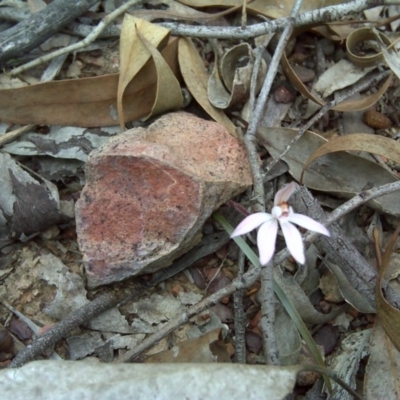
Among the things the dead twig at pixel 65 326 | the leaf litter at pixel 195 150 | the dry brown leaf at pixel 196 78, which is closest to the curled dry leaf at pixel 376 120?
the leaf litter at pixel 195 150

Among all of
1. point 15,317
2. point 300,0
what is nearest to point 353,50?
point 300,0

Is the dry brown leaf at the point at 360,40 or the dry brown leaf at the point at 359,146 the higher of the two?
the dry brown leaf at the point at 360,40

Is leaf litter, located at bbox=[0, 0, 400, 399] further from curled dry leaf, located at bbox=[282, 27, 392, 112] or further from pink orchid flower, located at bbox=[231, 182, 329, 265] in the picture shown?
pink orchid flower, located at bbox=[231, 182, 329, 265]

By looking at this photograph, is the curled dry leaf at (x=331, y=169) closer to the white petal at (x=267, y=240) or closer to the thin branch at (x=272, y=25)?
the thin branch at (x=272, y=25)

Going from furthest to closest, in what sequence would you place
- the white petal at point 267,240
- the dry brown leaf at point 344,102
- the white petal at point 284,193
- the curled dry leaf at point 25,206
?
the dry brown leaf at point 344,102 < the curled dry leaf at point 25,206 < the white petal at point 284,193 < the white petal at point 267,240

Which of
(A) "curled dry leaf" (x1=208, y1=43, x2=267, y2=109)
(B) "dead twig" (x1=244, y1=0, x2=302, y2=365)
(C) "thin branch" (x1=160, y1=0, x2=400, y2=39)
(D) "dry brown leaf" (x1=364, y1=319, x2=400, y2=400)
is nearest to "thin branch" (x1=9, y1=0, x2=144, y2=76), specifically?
(C) "thin branch" (x1=160, y1=0, x2=400, y2=39)

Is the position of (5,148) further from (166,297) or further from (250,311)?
(250,311)
